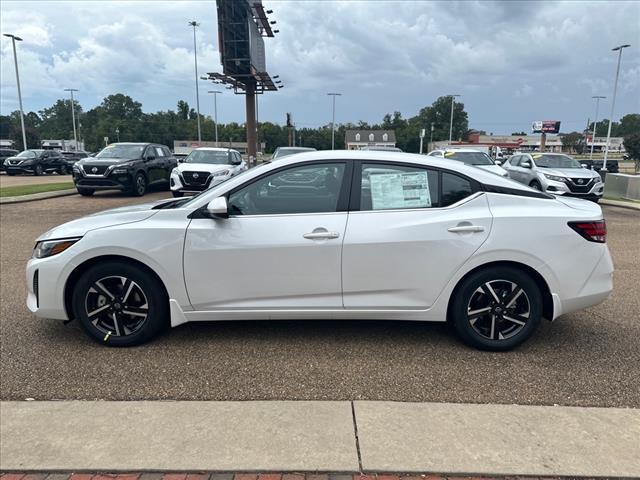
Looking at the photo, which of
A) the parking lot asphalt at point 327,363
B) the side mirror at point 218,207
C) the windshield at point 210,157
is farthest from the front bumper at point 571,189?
the side mirror at point 218,207

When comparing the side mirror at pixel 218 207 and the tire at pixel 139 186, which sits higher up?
the side mirror at pixel 218 207

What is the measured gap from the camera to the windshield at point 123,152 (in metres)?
15.5

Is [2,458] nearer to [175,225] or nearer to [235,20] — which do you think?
[175,225]

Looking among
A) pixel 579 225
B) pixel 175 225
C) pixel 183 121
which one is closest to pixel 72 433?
pixel 175 225

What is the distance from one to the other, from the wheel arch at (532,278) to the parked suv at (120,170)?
43.4ft

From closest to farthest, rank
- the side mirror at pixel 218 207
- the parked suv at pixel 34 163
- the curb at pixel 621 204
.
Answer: the side mirror at pixel 218 207, the curb at pixel 621 204, the parked suv at pixel 34 163

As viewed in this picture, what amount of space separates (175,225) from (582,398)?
3209 mm

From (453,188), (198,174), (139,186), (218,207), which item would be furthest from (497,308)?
(139,186)

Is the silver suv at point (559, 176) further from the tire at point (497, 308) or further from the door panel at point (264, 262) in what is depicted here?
the door panel at point (264, 262)

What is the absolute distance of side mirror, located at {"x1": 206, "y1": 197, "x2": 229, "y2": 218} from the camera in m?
3.63

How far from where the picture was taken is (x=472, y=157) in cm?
1595

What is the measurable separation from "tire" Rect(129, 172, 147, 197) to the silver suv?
12.0m

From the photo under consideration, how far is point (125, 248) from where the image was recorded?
148 inches

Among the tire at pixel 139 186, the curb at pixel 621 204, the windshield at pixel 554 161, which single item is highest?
the windshield at pixel 554 161
